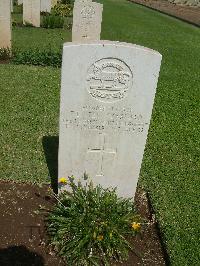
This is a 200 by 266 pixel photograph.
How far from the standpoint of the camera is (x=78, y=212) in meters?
4.04

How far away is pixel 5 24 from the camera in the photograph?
10352 millimetres

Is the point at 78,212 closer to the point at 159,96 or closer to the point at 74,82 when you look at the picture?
the point at 74,82

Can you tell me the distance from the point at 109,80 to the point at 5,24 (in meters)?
7.66

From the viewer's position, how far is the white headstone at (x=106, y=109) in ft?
11.6

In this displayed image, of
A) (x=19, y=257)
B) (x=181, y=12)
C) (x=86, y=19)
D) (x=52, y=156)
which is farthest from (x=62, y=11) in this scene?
(x=19, y=257)

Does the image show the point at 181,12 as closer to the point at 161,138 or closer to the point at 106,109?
the point at 161,138

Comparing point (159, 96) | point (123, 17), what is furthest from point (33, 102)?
point (123, 17)

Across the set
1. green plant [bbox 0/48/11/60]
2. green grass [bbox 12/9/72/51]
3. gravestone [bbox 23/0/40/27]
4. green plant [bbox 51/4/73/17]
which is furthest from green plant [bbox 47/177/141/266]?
green plant [bbox 51/4/73/17]

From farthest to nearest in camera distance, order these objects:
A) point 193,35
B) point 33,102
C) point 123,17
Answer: point 123,17
point 193,35
point 33,102

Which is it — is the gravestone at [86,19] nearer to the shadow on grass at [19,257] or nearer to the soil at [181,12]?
the shadow on grass at [19,257]

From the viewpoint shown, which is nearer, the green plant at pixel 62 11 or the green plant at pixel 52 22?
the green plant at pixel 52 22

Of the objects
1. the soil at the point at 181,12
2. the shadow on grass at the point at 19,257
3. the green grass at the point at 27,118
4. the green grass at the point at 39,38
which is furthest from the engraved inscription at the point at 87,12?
the soil at the point at 181,12

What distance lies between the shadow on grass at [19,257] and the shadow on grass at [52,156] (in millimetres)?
1123

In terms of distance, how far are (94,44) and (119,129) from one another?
0.97 m
